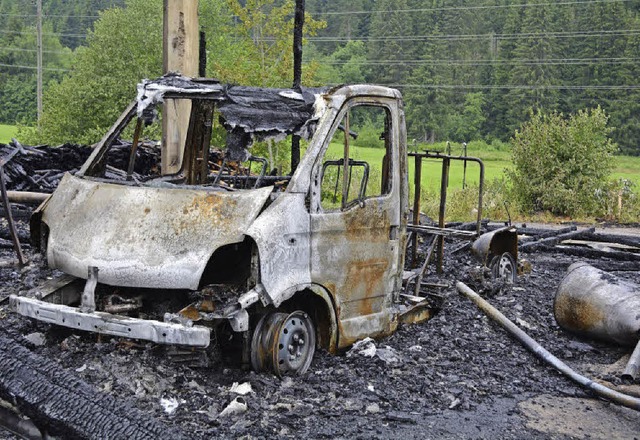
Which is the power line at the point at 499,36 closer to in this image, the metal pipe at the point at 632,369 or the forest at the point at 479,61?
the forest at the point at 479,61

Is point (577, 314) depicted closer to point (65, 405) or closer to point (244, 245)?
point (244, 245)

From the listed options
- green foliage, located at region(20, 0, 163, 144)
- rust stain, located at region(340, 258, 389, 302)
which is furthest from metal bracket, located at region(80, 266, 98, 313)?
green foliage, located at region(20, 0, 163, 144)

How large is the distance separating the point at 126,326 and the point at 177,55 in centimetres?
553

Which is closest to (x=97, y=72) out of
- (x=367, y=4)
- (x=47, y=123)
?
(x=47, y=123)

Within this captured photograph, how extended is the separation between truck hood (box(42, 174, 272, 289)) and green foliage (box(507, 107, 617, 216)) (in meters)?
21.3

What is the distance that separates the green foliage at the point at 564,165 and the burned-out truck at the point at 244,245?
1966cm

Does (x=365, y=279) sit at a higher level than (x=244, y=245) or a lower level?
lower

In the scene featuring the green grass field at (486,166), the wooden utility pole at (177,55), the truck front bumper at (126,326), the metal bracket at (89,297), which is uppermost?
the wooden utility pole at (177,55)

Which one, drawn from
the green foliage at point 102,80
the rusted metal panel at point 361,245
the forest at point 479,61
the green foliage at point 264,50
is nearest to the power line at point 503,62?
the forest at point 479,61

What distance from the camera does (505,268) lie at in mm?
11094

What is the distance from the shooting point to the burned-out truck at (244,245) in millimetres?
6137

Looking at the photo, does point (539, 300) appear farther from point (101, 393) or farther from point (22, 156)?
point (22, 156)

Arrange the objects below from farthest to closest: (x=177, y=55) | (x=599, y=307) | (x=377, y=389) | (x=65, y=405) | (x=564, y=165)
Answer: (x=564, y=165) → (x=177, y=55) → (x=599, y=307) → (x=377, y=389) → (x=65, y=405)

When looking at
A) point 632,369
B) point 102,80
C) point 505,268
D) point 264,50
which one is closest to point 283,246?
point 632,369
